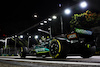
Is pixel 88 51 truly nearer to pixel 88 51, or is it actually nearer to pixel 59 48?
pixel 88 51

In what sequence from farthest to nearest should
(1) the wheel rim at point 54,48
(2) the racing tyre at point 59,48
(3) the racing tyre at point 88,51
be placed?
(3) the racing tyre at point 88,51
(1) the wheel rim at point 54,48
(2) the racing tyre at point 59,48

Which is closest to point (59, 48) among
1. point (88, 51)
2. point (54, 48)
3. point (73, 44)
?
point (54, 48)

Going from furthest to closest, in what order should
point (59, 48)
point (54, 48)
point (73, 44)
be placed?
point (73, 44)
point (54, 48)
point (59, 48)

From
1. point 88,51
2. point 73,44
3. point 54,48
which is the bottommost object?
point 88,51

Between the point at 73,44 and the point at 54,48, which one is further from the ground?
the point at 73,44

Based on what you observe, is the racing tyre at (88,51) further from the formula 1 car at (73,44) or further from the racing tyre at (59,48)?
the racing tyre at (59,48)

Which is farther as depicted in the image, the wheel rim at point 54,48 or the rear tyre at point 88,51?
the rear tyre at point 88,51

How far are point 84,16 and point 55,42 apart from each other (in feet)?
62.4

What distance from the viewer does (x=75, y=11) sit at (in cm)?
2362

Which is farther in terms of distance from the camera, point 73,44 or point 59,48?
point 73,44

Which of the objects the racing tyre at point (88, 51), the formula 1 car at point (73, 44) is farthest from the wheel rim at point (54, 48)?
the racing tyre at point (88, 51)

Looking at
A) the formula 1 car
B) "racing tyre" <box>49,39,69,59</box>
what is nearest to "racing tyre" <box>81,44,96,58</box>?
the formula 1 car

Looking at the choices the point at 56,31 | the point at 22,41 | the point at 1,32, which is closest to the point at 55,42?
the point at 1,32

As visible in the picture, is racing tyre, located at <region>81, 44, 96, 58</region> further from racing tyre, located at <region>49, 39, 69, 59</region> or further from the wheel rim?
the wheel rim
